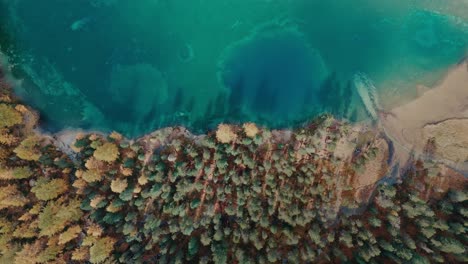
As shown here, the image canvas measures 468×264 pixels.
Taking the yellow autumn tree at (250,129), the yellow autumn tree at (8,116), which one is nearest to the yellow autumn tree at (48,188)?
→ the yellow autumn tree at (8,116)

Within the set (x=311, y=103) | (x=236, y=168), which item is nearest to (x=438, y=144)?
(x=311, y=103)

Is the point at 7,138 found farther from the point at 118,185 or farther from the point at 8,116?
the point at 118,185

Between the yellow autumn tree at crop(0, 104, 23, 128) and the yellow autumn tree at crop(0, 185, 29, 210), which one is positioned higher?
the yellow autumn tree at crop(0, 104, 23, 128)

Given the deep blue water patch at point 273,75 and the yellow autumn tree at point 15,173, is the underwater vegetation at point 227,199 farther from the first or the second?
the deep blue water patch at point 273,75

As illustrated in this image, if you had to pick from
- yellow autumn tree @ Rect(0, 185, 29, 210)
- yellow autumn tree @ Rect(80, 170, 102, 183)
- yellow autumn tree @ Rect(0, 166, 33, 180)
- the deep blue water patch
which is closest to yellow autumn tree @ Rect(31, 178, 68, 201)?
yellow autumn tree @ Rect(0, 185, 29, 210)

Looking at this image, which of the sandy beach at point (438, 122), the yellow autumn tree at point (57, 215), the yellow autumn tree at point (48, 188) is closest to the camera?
the yellow autumn tree at point (57, 215)

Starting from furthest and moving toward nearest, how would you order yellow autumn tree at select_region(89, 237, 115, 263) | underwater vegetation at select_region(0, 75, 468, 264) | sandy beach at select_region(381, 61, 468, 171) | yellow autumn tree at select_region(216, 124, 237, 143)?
sandy beach at select_region(381, 61, 468, 171), yellow autumn tree at select_region(216, 124, 237, 143), underwater vegetation at select_region(0, 75, 468, 264), yellow autumn tree at select_region(89, 237, 115, 263)

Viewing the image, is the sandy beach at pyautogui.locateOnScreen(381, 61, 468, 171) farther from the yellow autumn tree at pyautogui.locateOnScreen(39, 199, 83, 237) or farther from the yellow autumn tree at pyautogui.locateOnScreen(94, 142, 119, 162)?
the yellow autumn tree at pyautogui.locateOnScreen(39, 199, 83, 237)
